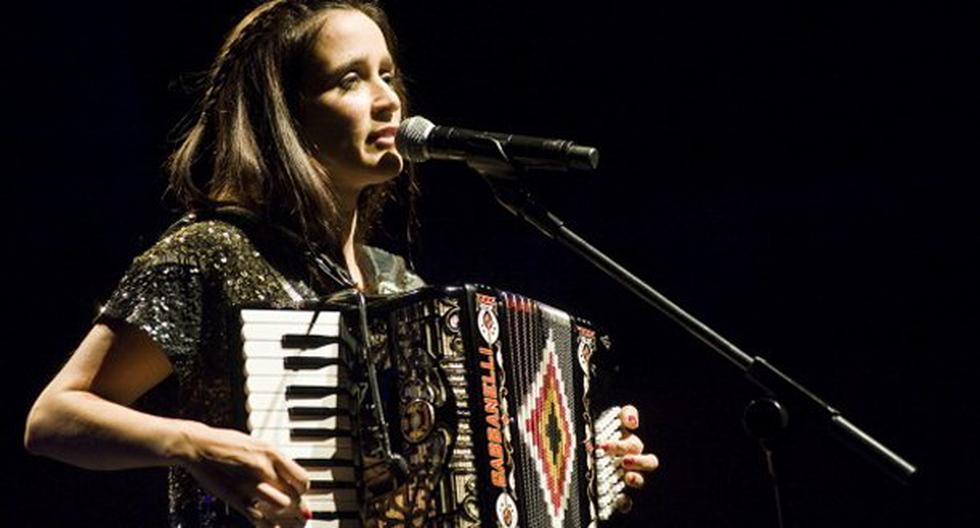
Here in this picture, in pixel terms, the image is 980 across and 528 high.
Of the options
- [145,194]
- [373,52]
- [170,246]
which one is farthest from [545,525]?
[145,194]

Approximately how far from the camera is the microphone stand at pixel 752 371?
1.70 metres

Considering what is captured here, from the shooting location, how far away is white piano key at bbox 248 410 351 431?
180 cm

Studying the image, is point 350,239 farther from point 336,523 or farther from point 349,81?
point 336,523

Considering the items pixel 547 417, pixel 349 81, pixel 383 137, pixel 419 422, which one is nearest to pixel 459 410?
pixel 419 422

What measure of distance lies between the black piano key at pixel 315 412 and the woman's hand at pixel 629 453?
73cm

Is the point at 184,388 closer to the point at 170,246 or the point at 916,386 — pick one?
the point at 170,246

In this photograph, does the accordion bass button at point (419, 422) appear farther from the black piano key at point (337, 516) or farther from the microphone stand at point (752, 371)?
the microphone stand at point (752, 371)

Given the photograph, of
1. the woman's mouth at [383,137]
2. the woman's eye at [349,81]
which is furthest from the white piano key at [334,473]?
the woman's eye at [349,81]

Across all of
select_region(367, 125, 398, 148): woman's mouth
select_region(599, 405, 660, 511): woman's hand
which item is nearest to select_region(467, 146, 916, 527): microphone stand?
select_region(367, 125, 398, 148): woman's mouth

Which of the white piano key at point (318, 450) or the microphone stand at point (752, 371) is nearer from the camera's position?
the microphone stand at point (752, 371)

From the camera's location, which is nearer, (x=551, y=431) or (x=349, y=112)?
(x=551, y=431)

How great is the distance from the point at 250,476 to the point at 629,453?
3.13ft

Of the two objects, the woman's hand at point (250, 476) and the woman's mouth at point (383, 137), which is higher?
the woman's mouth at point (383, 137)

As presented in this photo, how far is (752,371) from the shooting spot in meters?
1.76
